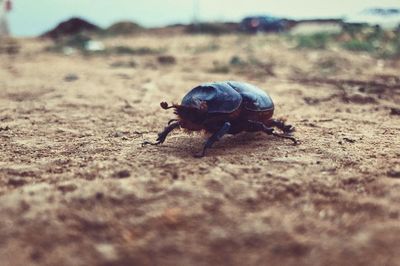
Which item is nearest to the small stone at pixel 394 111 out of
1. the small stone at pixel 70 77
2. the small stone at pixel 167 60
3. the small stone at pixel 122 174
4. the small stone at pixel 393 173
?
the small stone at pixel 393 173

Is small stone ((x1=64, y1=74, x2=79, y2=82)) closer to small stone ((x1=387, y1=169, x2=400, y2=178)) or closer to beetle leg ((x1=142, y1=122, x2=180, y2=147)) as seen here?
beetle leg ((x1=142, y1=122, x2=180, y2=147))

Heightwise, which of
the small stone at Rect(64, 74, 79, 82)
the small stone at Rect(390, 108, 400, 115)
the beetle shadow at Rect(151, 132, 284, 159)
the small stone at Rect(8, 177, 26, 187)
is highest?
the beetle shadow at Rect(151, 132, 284, 159)

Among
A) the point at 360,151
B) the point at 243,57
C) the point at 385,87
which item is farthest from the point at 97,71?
the point at 360,151

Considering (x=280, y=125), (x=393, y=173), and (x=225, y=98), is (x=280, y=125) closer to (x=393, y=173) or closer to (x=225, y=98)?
(x=225, y=98)

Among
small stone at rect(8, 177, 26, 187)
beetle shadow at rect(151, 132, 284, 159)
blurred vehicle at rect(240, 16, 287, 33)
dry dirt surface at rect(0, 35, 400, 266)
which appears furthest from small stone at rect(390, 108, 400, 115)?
blurred vehicle at rect(240, 16, 287, 33)

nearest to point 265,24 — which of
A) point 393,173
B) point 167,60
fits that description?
point 167,60

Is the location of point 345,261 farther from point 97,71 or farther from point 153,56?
point 153,56

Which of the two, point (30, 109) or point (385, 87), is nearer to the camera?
point (30, 109)
